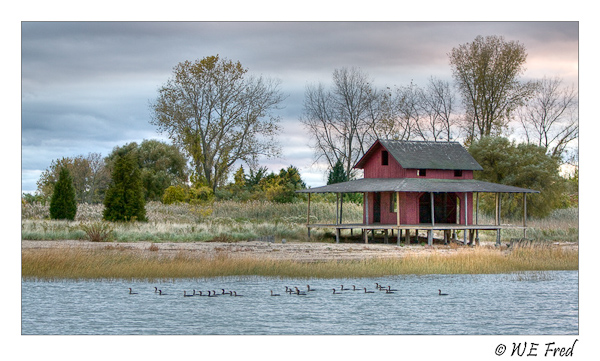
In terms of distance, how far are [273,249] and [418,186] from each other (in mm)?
8540

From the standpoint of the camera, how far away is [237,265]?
96.9 feet

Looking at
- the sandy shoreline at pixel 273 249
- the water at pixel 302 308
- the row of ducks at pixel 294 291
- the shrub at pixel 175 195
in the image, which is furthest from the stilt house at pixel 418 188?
the shrub at pixel 175 195

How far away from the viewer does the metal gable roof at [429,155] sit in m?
42.6

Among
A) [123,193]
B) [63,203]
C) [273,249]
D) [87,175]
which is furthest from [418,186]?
[87,175]

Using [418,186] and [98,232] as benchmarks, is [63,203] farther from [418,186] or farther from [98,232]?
[418,186]

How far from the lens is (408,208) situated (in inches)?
1640

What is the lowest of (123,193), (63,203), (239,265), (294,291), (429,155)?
(294,291)

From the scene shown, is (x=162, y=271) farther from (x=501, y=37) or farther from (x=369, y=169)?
(x=501, y=37)

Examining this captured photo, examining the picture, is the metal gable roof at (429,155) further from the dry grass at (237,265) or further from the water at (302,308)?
the water at (302,308)

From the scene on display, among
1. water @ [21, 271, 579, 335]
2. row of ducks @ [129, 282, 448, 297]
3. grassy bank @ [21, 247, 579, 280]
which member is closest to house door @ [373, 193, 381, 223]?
grassy bank @ [21, 247, 579, 280]

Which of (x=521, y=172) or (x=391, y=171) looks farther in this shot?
(x=521, y=172)

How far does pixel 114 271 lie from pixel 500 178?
114ft

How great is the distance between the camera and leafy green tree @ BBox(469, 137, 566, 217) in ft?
178
